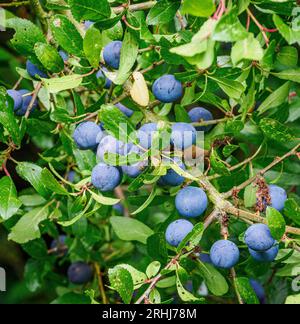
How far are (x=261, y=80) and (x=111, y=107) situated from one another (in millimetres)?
360

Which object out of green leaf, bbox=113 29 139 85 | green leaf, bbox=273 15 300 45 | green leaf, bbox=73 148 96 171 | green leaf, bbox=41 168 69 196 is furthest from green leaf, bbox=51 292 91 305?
green leaf, bbox=273 15 300 45

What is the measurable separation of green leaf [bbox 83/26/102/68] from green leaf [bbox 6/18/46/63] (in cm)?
16

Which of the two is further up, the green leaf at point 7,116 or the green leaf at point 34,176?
the green leaf at point 7,116

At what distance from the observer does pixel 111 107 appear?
1144mm

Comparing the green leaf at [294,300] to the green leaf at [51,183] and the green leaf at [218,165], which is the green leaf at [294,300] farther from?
the green leaf at [51,183]

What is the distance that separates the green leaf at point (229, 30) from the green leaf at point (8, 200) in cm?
61

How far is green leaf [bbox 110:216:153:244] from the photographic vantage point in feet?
5.02

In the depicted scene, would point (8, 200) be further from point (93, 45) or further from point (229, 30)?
point (229, 30)

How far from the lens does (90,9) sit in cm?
111

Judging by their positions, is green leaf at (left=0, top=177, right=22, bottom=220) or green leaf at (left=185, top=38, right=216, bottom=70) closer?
green leaf at (left=185, top=38, right=216, bottom=70)

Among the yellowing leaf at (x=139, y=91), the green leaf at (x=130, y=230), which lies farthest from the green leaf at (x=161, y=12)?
the green leaf at (x=130, y=230)

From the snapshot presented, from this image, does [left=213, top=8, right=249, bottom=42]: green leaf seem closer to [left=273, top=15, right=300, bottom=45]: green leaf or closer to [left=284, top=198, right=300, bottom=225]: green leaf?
[left=273, top=15, right=300, bottom=45]: green leaf

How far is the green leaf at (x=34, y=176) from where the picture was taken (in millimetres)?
1353
